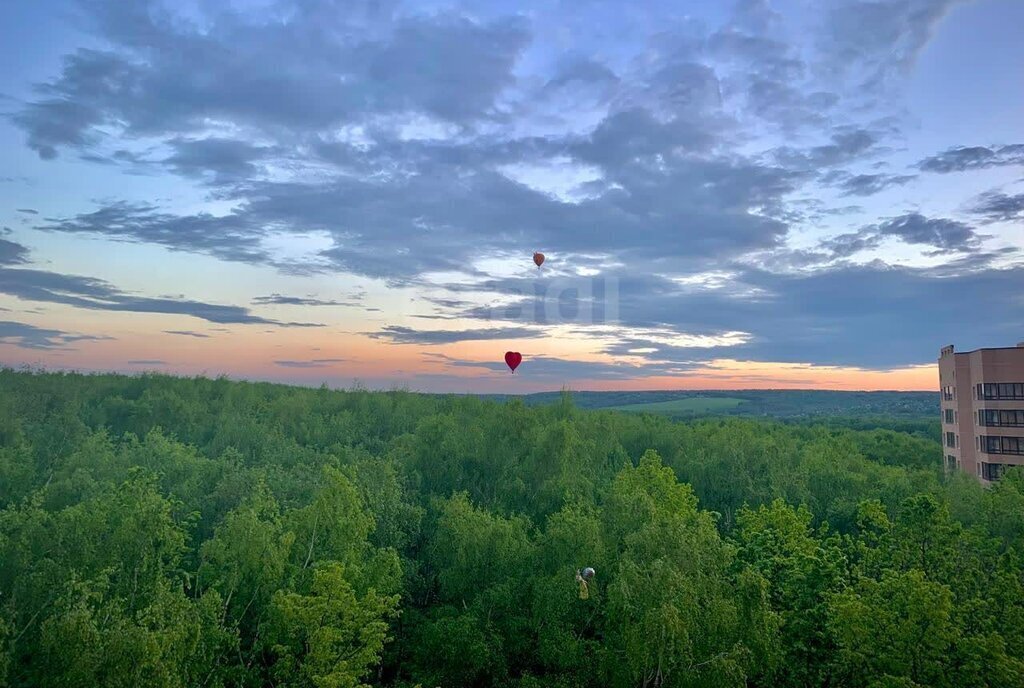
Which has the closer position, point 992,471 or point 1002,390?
point 992,471

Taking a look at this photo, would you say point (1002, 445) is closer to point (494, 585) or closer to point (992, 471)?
point (992, 471)

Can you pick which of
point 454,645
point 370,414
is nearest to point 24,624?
point 454,645

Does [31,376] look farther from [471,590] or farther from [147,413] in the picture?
[471,590]

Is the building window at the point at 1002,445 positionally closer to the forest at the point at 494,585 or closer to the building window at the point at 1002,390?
the building window at the point at 1002,390

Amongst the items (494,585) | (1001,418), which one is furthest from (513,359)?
(1001,418)

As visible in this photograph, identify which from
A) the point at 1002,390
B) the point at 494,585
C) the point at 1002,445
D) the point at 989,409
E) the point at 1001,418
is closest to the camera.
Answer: the point at 494,585

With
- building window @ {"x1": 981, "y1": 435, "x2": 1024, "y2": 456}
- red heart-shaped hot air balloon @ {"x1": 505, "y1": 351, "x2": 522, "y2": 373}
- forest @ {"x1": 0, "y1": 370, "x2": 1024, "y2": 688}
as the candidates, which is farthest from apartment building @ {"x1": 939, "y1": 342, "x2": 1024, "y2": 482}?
red heart-shaped hot air balloon @ {"x1": 505, "y1": 351, "x2": 522, "y2": 373}
